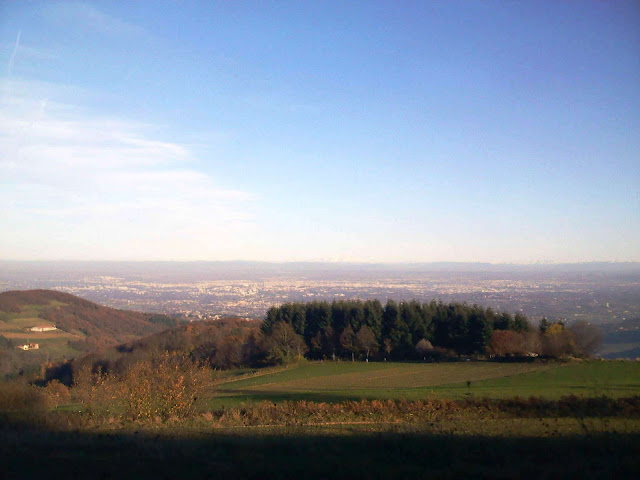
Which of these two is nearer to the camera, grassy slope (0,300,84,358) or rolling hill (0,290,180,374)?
rolling hill (0,290,180,374)

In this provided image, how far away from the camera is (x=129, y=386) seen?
599 inches

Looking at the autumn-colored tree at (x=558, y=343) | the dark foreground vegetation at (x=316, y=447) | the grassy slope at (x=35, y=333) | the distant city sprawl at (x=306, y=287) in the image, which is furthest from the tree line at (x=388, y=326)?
the dark foreground vegetation at (x=316, y=447)

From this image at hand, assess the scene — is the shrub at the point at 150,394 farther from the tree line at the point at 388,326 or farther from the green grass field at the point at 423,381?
the tree line at the point at 388,326

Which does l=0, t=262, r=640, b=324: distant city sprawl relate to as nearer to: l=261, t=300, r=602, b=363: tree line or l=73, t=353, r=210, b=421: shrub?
l=261, t=300, r=602, b=363: tree line

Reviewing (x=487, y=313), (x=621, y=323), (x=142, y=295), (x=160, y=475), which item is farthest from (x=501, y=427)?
(x=142, y=295)

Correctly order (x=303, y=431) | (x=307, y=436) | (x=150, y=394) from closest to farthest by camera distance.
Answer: (x=307, y=436)
(x=303, y=431)
(x=150, y=394)

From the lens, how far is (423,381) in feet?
106

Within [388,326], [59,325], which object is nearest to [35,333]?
[59,325]

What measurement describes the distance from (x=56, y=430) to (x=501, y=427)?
10.9 m

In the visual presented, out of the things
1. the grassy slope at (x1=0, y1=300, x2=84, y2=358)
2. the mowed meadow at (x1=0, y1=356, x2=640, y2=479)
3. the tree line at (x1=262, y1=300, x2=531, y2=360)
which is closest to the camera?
the mowed meadow at (x1=0, y1=356, x2=640, y2=479)

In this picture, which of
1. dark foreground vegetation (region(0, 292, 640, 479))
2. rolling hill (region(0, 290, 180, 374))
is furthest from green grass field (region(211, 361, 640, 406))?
rolling hill (region(0, 290, 180, 374))

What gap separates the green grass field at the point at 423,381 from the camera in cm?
2347

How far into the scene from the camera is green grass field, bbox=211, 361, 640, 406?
2347 centimetres

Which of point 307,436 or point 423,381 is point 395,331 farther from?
point 307,436
